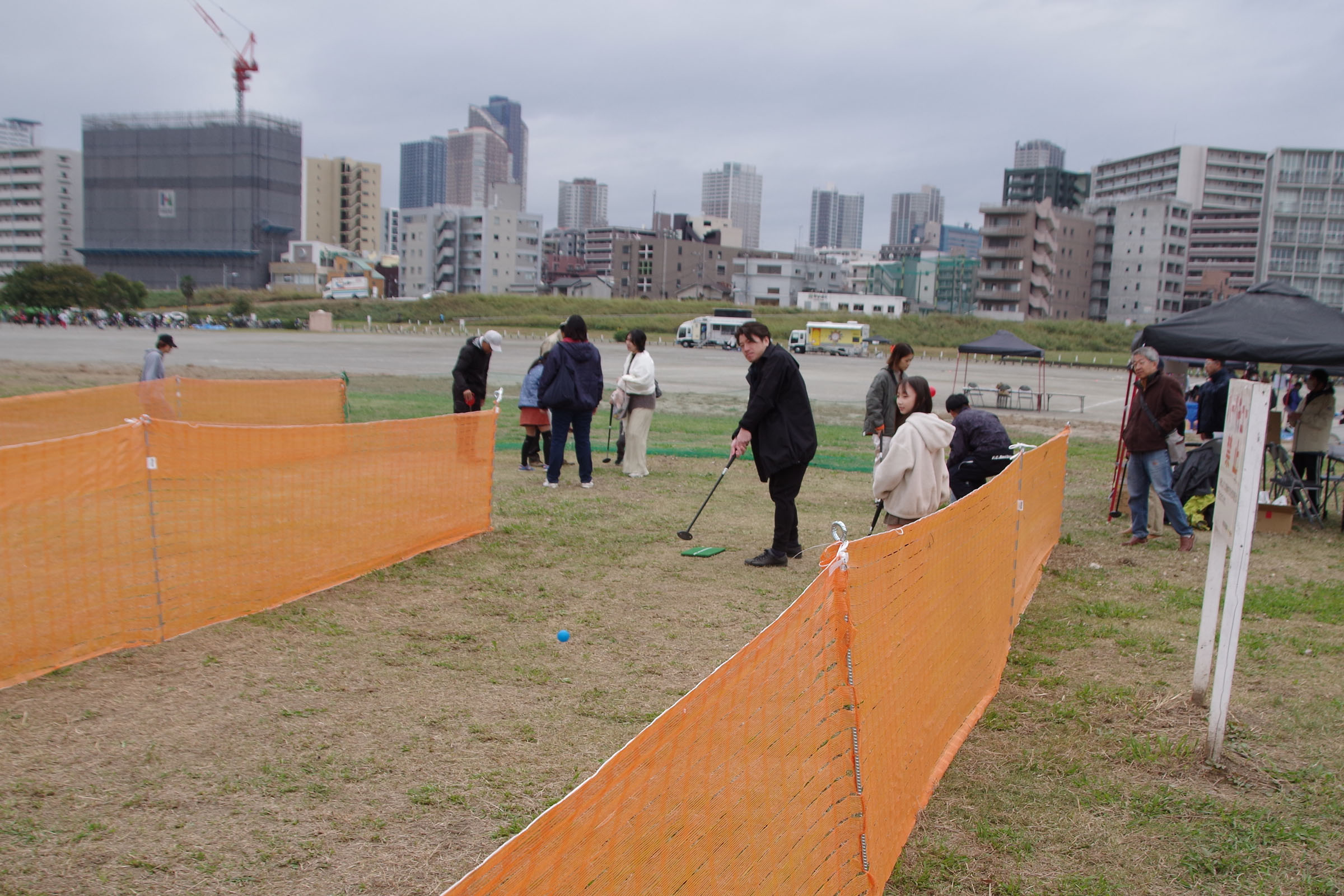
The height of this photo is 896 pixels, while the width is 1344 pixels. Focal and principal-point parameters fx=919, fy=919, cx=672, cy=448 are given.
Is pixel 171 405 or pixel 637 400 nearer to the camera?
pixel 637 400

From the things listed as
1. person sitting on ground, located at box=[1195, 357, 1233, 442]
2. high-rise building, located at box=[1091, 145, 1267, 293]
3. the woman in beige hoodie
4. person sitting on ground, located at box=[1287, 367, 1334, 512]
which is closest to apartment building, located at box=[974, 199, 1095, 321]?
high-rise building, located at box=[1091, 145, 1267, 293]

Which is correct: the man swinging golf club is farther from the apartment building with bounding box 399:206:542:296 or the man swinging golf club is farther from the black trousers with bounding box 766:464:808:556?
the apartment building with bounding box 399:206:542:296

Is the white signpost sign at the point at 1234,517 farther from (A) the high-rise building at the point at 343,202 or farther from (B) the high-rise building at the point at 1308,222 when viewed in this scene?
(A) the high-rise building at the point at 343,202

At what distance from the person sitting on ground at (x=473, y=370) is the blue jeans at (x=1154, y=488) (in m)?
6.98

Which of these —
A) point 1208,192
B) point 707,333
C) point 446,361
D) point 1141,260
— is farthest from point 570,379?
point 1208,192

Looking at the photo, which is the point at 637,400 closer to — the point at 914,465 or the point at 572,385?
the point at 572,385

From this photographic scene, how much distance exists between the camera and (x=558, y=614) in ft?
20.2

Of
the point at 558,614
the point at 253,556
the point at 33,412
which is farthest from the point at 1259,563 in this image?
the point at 33,412

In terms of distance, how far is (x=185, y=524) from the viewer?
579 centimetres

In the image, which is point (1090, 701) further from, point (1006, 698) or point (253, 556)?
point (253, 556)

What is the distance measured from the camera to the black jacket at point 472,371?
429 inches

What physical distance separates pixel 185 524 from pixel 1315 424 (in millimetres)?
11660

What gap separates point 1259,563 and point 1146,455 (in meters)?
1.37

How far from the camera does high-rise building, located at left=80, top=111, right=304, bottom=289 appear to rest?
130 meters
